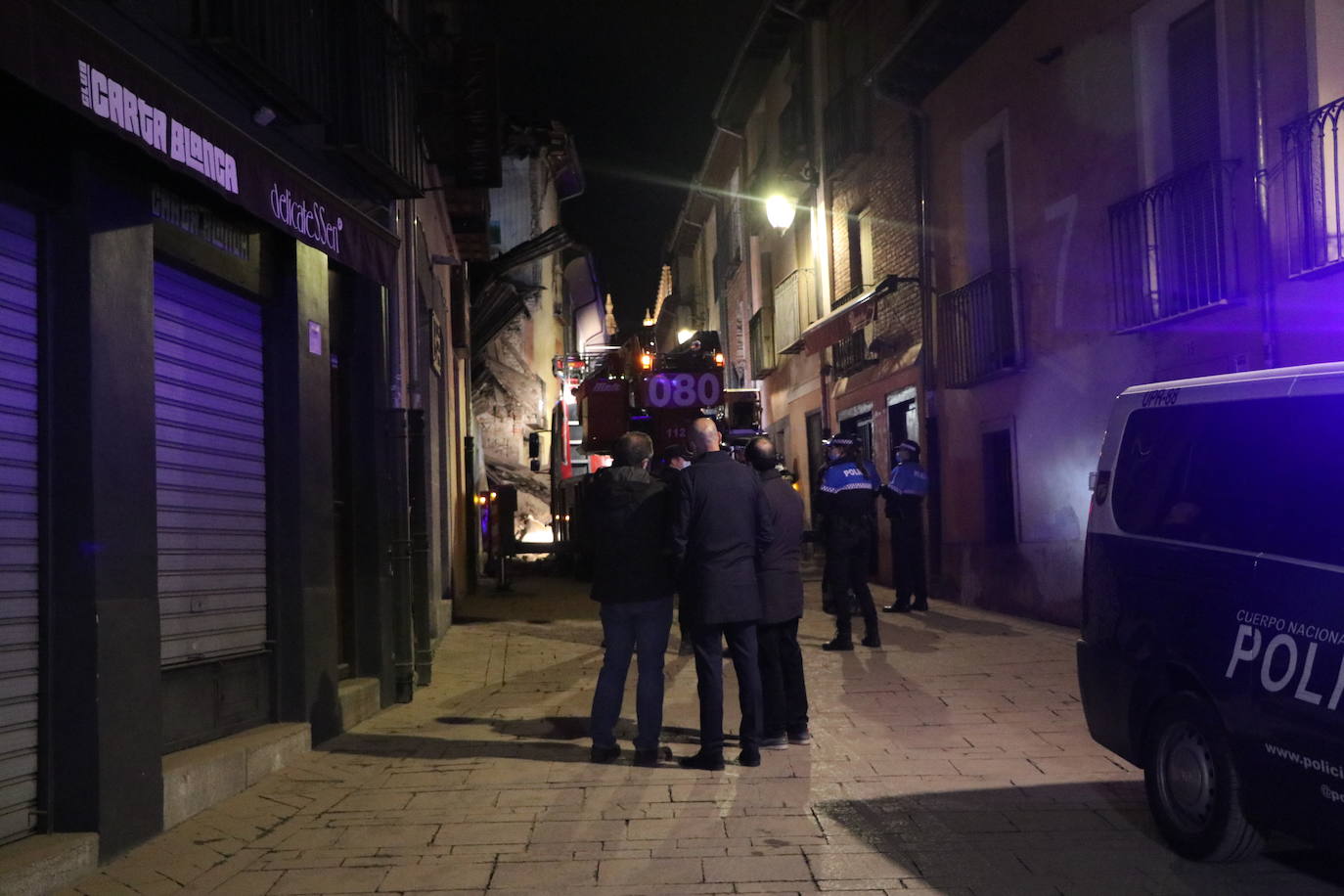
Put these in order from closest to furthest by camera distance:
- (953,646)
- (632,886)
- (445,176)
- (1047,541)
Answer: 1. (632,886)
2. (953,646)
3. (1047,541)
4. (445,176)

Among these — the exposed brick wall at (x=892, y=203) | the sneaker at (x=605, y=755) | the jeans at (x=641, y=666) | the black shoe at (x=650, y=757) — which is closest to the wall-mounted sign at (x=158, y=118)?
the jeans at (x=641, y=666)

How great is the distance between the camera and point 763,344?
99.1 feet

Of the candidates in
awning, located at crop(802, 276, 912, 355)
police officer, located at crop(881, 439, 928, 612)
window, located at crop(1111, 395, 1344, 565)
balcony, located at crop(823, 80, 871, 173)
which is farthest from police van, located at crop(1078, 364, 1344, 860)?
balcony, located at crop(823, 80, 871, 173)

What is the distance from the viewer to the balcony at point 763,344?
29438 mm

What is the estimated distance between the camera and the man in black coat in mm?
7414

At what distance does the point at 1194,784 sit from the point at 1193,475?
120 centimetres

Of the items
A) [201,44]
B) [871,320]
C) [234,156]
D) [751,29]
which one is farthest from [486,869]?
[751,29]

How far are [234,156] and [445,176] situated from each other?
11.7m

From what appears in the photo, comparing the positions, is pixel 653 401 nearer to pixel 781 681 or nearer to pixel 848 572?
pixel 848 572

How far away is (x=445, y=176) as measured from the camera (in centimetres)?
1766

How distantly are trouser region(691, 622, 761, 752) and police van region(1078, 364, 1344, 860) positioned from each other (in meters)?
2.10

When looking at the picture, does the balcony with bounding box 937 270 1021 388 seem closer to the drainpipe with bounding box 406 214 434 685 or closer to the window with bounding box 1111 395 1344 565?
the drainpipe with bounding box 406 214 434 685

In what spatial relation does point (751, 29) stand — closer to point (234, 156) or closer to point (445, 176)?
point (445, 176)

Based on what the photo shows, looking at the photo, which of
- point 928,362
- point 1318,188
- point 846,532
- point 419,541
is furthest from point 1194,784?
point 928,362
